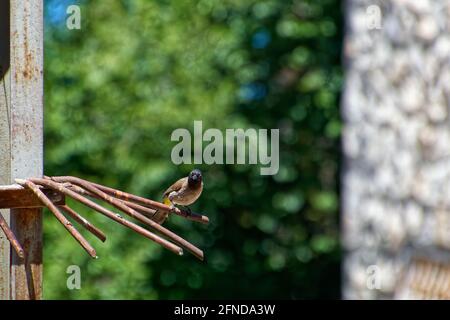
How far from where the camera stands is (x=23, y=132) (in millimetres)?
2562

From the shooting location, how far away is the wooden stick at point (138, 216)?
2193 millimetres

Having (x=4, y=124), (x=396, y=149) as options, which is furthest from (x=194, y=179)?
(x=396, y=149)

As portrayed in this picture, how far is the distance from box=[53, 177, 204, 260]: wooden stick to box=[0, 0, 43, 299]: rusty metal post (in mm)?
165

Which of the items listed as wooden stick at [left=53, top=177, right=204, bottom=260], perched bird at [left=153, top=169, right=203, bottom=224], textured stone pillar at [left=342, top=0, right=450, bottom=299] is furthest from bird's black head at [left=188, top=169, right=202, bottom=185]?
textured stone pillar at [left=342, top=0, right=450, bottom=299]

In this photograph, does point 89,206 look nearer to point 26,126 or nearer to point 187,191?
point 26,126

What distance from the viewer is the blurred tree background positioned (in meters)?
6.02

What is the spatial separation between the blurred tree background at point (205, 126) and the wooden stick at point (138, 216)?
341cm

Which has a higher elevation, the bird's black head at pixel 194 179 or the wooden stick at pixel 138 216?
the bird's black head at pixel 194 179

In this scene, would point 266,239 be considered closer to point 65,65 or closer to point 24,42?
point 65,65

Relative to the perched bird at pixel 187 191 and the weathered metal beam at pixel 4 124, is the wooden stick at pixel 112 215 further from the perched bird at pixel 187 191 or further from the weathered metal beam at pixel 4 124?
the perched bird at pixel 187 191

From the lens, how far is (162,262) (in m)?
6.16

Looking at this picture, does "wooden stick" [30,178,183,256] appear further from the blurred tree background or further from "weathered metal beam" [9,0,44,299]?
the blurred tree background

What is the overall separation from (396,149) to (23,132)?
2.89 m

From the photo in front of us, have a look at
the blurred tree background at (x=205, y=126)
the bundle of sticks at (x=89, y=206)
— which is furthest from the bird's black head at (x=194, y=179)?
the blurred tree background at (x=205, y=126)
